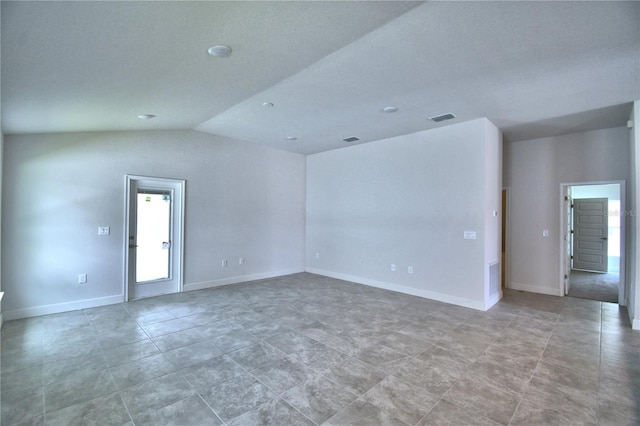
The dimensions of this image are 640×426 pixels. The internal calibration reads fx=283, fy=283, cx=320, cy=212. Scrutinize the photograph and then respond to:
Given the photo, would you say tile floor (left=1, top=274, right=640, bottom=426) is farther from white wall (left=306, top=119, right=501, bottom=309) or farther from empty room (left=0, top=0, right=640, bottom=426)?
white wall (left=306, top=119, right=501, bottom=309)

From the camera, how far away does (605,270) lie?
7.22 metres

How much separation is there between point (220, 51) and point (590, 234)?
9625mm

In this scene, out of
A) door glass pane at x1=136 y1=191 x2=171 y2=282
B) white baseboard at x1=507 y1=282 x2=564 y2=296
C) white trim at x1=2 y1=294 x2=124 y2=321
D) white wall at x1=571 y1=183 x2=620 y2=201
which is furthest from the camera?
white wall at x1=571 y1=183 x2=620 y2=201

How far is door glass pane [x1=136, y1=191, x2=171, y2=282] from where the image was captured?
16.2ft

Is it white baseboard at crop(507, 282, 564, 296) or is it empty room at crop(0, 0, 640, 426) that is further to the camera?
white baseboard at crop(507, 282, 564, 296)

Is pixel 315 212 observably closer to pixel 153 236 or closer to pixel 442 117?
pixel 153 236

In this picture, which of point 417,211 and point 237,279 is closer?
point 417,211

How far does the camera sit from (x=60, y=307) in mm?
4121

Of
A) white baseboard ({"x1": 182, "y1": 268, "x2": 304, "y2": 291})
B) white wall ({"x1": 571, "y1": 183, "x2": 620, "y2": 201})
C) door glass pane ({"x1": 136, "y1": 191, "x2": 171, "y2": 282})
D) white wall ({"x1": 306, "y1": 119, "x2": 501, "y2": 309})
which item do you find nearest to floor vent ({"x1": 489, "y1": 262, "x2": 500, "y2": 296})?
white wall ({"x1": 306, "y1": 119, "x2": 501, "y2": 309})

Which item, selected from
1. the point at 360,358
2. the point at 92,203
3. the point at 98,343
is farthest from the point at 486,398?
the point at 92,203

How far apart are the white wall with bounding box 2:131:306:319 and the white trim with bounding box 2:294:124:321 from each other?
12 mm

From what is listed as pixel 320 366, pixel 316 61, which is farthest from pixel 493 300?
pixel 316 61

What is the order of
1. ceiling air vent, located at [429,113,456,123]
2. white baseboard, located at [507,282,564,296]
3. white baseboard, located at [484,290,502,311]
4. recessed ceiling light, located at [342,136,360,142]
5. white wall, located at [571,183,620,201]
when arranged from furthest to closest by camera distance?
white wall, located at [571,183,620,201]
recessed ceiling light, located at [342,136,360,142]
white baseboard, located at [507,282,564,296]
white baseboard, located at [484,290,502,311]
ceiling air vent, located at [429,113,456,123]

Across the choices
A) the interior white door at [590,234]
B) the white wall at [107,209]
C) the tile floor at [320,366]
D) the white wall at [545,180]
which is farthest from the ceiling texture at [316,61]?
the interior white door at [590,234]
